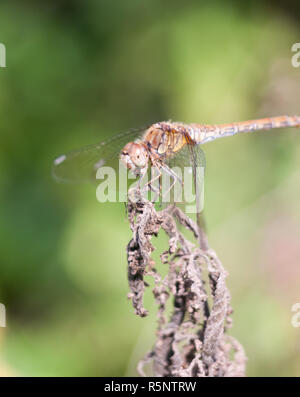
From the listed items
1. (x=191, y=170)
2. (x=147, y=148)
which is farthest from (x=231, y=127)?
(x=147, y=148)

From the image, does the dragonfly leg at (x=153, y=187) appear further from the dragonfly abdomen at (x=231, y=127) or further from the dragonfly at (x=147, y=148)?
the dragonfly abdomen at (x=231, y=127)

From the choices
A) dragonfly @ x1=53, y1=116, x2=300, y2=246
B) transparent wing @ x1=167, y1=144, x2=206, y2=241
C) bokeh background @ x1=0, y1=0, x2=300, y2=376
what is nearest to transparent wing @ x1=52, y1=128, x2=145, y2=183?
dragonfly @ x1=53, y1=116, x2=300, y2=246

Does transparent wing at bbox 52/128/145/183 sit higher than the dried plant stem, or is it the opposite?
transparent wing at bbox 52/128/145/183

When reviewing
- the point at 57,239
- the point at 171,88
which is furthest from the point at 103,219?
the point at 171,88

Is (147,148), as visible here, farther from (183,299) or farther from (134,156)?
(183,299)

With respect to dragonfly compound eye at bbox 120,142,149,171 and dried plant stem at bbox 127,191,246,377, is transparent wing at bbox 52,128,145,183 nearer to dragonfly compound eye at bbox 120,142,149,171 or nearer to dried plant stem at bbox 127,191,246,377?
dragonfly compound eye at bbox 120,142,149,171

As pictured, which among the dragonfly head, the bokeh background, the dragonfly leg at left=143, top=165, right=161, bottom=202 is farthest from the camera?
the bokeh background
